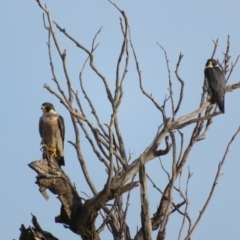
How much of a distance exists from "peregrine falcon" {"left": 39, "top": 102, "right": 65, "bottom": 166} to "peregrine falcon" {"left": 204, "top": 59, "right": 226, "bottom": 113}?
1913 mm

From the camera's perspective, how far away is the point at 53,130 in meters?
7.74

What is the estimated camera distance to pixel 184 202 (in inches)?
204

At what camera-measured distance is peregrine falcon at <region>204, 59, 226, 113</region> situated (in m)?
7.02

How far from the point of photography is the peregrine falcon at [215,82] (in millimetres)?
7021

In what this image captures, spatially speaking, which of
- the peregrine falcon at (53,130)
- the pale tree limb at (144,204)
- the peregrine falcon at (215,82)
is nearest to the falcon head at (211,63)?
the peregrine falcon at (215,82)

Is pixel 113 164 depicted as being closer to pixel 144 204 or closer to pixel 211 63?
pixel 144 204

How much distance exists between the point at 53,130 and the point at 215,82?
6.83 ft

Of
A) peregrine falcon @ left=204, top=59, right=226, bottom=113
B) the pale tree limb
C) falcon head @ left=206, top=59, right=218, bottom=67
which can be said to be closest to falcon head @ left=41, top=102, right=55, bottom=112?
peregrine falcon @ left=204, top=59, right=226, bottom=113

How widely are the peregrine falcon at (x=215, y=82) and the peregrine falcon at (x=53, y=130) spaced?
6.28 ft

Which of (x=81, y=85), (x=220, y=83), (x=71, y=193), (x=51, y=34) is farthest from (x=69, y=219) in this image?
(x=220, y=83)

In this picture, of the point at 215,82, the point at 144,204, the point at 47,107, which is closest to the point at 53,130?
the point at 47,107

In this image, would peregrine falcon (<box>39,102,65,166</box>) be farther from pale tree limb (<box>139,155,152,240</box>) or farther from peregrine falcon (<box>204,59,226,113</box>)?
pale tree limb (<box>139,155,152,240</box>)

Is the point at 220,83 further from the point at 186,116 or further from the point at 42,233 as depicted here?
the point at 42,233

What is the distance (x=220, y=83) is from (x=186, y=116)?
2.94 metres
